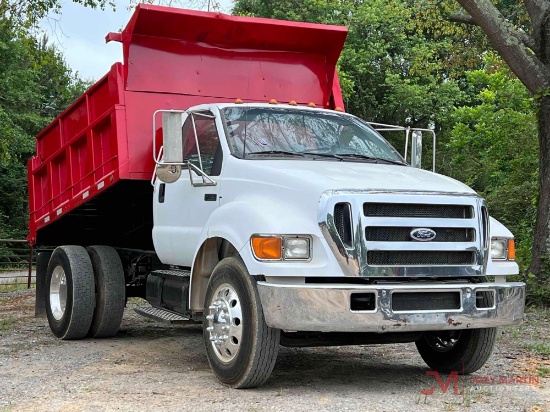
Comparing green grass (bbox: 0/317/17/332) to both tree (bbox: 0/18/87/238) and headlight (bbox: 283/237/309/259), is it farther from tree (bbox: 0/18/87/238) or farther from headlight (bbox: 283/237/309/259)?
tree (bbox: 0/18/87/238)

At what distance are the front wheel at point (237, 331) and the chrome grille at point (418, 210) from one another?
3.33ft

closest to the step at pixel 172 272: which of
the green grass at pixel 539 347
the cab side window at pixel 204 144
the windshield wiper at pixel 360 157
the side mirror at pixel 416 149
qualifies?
the cab side window at pixel 204 144

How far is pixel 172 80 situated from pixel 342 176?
3.17 m

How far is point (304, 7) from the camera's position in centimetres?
3139

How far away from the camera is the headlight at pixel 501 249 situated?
6.87 m

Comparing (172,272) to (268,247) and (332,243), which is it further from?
(332,243)

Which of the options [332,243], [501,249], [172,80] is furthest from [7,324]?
[501,249]

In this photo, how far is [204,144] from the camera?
7664 mm

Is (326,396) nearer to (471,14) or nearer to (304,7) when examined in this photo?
(471,14)

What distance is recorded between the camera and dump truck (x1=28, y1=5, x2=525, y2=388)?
6188 mm

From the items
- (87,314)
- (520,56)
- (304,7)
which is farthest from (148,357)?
(304,7)

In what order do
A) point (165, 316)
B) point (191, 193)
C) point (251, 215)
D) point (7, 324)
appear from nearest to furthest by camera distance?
point (251, 215) < point (191, 193) < point (165, 316) < point (7, 324)

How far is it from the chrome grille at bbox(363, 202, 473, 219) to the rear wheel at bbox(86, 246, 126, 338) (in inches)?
166

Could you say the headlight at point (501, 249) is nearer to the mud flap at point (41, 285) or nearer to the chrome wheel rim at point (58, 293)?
the chrome wheel rim at point (58, 293)
